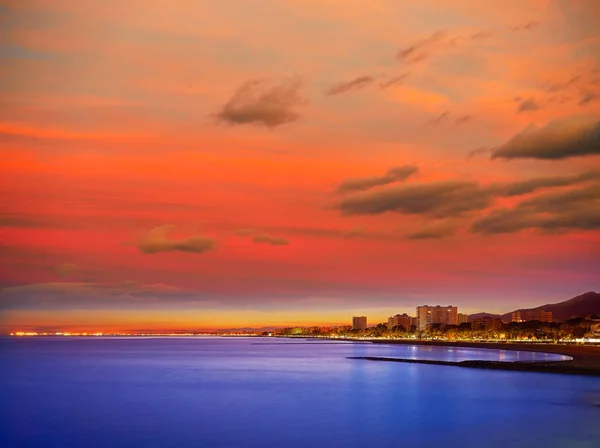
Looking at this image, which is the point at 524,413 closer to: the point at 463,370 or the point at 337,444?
the point at 337,444

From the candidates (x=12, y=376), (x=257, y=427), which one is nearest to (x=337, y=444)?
(x=257, y=427)

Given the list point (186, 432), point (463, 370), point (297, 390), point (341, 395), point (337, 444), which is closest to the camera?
point (337, 444)

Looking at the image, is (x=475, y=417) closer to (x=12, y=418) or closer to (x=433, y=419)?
(x=433, y=419)

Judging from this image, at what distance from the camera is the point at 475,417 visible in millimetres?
36719

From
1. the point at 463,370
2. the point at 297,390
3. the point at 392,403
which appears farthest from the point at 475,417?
the point at 463,370

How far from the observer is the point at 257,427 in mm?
34469

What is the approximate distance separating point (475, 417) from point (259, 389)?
23.0 m

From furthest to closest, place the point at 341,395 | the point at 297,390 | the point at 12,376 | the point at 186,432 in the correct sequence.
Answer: the point at 12,376 < the point at 297,390 < the point at 341,395 < the point at 186,432

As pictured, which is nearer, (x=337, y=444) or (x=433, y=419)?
(x=337, y=444)

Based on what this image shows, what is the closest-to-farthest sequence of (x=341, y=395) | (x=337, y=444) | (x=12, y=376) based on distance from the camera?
(x=337, y=444)
(x=341, y=395)
(x=12, y=376)

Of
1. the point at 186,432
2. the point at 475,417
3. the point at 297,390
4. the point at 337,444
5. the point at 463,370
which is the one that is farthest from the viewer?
the point at 463,370

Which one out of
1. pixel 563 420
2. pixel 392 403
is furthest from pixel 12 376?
pixel 563 420

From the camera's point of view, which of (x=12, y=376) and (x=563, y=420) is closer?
(x=563, y=420)

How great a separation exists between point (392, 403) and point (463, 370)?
1011 inches
